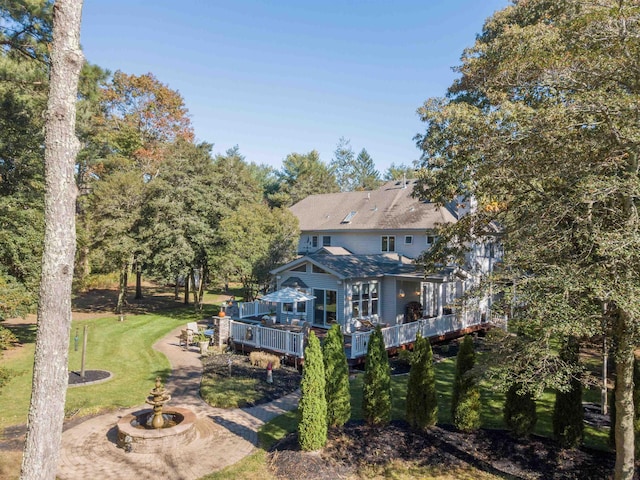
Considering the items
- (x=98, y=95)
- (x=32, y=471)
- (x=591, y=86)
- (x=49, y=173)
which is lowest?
(x=32, y=471)

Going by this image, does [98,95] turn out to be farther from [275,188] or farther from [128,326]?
[275,188]

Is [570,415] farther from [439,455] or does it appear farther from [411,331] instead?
[411,331]

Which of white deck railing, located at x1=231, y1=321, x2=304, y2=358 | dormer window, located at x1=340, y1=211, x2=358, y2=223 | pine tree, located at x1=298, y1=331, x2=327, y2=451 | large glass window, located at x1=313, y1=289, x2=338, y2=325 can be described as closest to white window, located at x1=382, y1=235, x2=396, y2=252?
dormer window, located at x1=340, y1=211, x2=358, y2=223

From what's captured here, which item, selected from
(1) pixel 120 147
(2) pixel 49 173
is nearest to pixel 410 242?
(2) pixel 49 173

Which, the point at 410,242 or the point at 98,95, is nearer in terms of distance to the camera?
the point at 98,95

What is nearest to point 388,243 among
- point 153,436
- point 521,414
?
point 521,414

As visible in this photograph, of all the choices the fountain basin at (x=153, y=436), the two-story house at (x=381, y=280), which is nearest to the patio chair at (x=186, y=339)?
the two-story house at (x=381, y=280)
